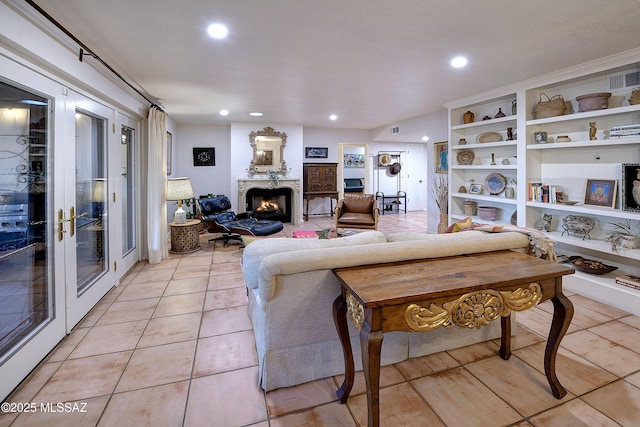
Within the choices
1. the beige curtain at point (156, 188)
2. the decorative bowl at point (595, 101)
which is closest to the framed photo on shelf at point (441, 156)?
the decorative bowl at point (595, 101)

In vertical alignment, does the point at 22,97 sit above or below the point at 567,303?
above

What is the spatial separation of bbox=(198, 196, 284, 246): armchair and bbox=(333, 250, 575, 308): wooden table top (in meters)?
3.32

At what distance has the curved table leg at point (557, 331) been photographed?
5.41ft

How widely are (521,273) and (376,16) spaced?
1920mm

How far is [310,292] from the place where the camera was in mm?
1728

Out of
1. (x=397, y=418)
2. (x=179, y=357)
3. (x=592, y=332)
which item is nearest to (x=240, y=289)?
(x=179, y=357)

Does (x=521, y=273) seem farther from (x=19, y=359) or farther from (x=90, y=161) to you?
(x=90, y=161)

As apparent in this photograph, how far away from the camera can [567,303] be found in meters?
1.65

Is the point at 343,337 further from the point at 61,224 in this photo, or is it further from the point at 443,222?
the point at 443,222

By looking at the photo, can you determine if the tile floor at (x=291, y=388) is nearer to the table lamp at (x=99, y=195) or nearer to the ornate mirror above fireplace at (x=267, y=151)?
the table lamp at (x=99, y=195)

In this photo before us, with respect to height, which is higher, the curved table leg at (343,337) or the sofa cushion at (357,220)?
the sofa cushion at (357,220)

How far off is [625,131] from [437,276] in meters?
3.03

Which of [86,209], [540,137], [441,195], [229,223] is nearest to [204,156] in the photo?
[229,223]

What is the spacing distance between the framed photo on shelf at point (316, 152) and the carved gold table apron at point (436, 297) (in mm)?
6528
